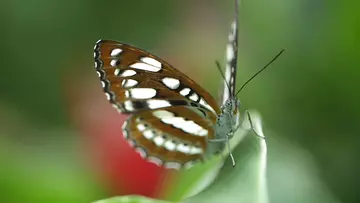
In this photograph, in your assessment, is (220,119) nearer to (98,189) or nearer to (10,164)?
(98,189)

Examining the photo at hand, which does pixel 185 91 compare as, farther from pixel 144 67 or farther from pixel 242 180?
pixel 242 180

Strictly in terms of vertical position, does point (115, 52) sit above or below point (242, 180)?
above

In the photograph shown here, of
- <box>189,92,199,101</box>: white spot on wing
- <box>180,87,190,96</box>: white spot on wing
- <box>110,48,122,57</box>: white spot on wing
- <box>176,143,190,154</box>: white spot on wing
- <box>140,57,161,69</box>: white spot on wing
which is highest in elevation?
<box>110,48,122,57</box>: white spot on wing

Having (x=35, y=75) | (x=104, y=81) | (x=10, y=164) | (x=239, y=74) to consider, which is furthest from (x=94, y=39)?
(x=104, y=81)

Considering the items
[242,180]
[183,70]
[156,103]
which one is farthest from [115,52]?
[183,70]

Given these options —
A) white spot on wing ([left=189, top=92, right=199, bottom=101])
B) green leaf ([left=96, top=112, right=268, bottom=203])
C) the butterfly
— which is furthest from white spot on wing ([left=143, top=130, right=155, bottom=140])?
green leaf ([left=96, top=112, right=268, bottom=203])

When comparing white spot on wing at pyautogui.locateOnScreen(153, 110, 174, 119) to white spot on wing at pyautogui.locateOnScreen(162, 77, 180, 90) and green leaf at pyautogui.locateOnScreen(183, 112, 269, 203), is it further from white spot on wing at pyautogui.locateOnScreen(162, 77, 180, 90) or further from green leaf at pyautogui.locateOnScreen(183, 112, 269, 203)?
green leaf at pyautogui.locateOnScreen(183, 112, 269, 203)
